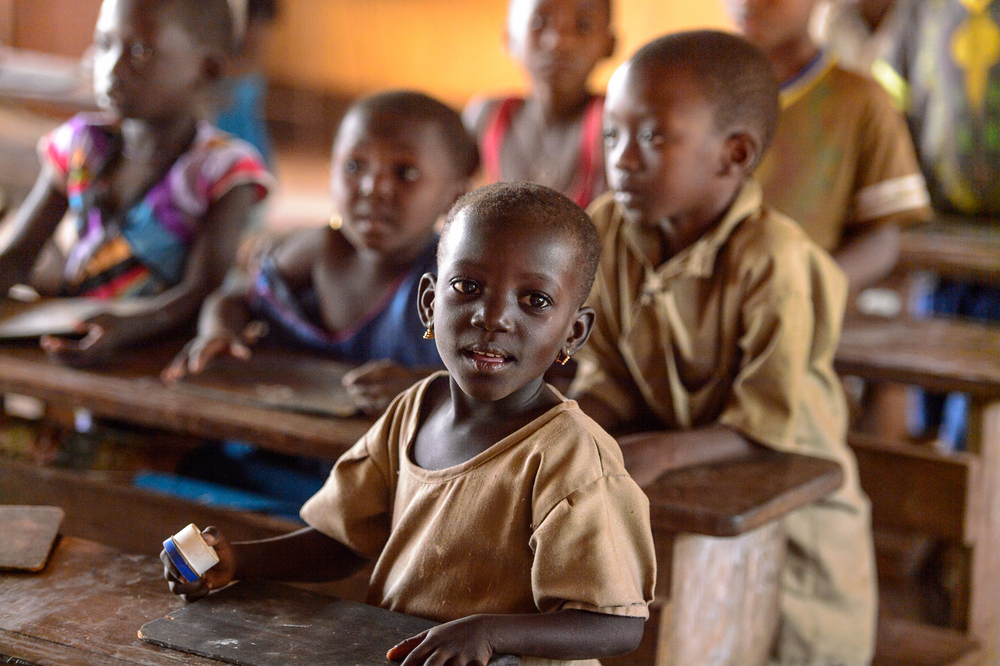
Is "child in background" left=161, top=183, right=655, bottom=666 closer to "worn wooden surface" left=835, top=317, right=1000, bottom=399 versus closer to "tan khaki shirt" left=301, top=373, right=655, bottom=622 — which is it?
"tan khaki shirt" left=301, top=373, right=655, bottom=622

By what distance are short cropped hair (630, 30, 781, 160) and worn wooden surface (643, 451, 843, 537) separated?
0.54 m

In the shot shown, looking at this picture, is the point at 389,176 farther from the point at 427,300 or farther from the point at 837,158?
the point at 837,158

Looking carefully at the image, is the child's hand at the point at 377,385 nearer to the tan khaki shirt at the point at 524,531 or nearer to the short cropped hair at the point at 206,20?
the tan khaki shirt at the point at 524,531

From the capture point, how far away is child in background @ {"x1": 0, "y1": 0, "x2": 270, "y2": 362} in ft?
8.18

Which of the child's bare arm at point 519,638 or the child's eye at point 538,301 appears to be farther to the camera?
the child's eye at point 538,301

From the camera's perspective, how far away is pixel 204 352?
7.33ft

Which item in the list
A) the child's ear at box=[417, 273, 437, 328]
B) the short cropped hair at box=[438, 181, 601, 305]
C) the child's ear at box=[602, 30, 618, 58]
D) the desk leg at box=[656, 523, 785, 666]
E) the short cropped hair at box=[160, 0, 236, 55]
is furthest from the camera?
the child's ear at box=[602, 30, 618, 58]

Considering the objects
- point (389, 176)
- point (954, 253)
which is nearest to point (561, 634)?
point (389, 176)

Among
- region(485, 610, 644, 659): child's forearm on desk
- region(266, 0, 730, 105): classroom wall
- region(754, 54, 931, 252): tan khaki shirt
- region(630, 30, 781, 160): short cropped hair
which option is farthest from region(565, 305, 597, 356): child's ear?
region(266, 0, 730, 105): classroom wall

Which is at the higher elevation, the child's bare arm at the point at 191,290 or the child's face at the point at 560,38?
the child's face at the point at 560,38

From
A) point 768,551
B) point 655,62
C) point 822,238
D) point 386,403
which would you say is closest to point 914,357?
point 822,238

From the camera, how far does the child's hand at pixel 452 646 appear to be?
112cm

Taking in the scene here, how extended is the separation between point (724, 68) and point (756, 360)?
47cm

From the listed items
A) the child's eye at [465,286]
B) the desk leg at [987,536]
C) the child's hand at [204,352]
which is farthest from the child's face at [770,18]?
the child's eye at [465,286]
